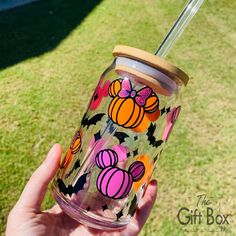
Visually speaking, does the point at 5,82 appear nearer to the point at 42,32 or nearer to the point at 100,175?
the point at 42,32

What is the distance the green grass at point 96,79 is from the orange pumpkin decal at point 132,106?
5.17ft

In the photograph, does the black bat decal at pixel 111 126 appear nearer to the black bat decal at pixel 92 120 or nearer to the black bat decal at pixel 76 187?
the black bat decal at pixel 92 120

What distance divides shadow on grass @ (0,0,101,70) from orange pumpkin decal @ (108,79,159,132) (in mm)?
2868

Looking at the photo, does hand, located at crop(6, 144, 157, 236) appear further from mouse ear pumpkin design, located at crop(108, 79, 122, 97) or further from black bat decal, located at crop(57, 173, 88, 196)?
mouse ear pumpkin design, located at crop(108, 79, 122, 97)

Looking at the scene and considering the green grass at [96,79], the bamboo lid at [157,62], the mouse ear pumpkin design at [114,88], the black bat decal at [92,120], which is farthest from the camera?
the green grass at [96,79]

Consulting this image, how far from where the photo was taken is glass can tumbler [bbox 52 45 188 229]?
1.54 metres

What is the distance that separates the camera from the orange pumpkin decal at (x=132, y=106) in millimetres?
1561

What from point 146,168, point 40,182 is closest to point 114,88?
point 146,168

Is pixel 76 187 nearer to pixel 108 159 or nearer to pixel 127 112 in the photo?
pixel 108 159

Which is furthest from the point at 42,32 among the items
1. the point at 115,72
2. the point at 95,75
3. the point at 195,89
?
the point at 115,72

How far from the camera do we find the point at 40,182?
6.31 ft

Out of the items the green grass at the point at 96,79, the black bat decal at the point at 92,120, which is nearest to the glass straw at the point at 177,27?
the black bat decal at the point at 92,120

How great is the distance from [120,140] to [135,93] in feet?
0.64

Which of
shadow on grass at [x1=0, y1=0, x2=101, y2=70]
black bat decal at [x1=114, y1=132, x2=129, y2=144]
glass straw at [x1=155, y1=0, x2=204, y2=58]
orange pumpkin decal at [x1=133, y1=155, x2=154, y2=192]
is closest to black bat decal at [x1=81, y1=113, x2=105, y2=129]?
black bat decal at [x1=114, y1=132, x2=129, y2=144]
